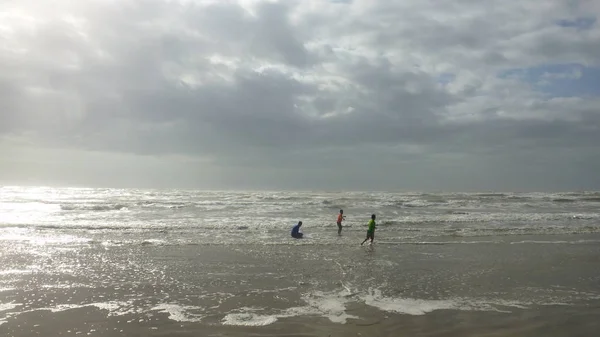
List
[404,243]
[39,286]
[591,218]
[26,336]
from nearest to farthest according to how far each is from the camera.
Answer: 1. [26,336]
2. [39,286]
3. [404,243]
4. [591,218]

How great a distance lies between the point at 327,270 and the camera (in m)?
12.6

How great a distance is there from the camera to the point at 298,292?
10.1 m

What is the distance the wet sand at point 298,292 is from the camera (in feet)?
25.0

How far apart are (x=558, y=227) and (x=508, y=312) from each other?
18.5m

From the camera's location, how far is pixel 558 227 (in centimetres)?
2367

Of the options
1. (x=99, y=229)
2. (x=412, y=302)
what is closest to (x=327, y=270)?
(x=412, y=302)

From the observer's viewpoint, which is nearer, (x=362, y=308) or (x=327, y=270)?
(x=362, y=308)

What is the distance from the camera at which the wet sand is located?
761 cm

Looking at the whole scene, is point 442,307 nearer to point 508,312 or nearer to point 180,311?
point 508,312

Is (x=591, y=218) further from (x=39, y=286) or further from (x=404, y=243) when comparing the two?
(x=39, y=286)

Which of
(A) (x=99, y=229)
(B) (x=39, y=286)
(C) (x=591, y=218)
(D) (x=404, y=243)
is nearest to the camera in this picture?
(B) (x=39, y=286)

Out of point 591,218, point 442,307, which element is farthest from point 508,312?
point 591,218

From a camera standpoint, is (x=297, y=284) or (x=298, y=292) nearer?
(x=298, y=292)

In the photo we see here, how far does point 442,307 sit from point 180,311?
5507 millimetres
